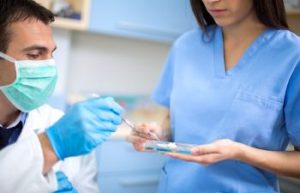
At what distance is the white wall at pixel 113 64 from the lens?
2.01 m

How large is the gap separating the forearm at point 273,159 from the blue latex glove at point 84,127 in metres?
0.34

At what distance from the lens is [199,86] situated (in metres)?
0.93

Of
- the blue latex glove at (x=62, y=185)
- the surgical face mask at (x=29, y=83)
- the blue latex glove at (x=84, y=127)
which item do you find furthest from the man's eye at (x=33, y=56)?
the blue latex glove at (x=62, y=185)

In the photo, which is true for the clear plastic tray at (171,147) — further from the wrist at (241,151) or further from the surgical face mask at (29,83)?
the surgical face mask at (29,83)

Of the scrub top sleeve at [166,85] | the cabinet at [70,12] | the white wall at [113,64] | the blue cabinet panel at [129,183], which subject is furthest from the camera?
the white wall at [113,64]

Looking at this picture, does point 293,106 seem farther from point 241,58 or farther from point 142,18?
point 142,18

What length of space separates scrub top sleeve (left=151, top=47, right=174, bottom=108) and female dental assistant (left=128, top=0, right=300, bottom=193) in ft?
0.31

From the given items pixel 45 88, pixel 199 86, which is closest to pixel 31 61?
pixel 45 88

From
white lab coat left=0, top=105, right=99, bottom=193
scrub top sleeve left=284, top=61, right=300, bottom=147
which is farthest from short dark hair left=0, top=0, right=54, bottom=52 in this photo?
scrub top sleeve left=284, top=61, right=300, bottom=147

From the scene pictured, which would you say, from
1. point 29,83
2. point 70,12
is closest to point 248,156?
point 29,83

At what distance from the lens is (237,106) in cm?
83

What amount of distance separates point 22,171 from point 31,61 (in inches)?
12.9

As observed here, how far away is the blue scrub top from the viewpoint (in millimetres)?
802

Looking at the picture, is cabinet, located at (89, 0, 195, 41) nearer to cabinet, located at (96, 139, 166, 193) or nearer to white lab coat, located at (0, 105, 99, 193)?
cabinet, located at (96, 139, 166, 193)
